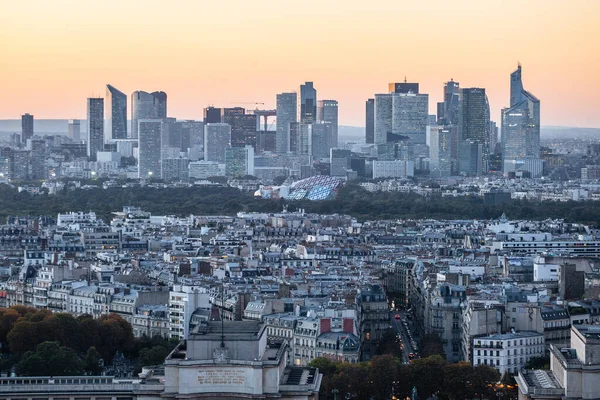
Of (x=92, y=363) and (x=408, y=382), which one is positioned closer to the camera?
(x=408, y=382)

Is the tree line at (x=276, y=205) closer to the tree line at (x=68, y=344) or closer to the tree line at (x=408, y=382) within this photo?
the tree line at (x=68, y=344)

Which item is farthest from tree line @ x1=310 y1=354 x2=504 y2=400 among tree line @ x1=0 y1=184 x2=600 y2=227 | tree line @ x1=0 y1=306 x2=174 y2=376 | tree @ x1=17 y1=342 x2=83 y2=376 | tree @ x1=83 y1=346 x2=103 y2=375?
tree line @ x1=0 y1=184 x2=600 y2=227

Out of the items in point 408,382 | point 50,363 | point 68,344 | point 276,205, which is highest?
point 276,205

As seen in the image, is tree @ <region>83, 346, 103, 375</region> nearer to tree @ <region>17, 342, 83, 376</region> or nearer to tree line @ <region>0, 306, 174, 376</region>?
tree line @ <region>0, 306, 174, 376</region>

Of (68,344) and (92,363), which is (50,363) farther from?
(68,344)

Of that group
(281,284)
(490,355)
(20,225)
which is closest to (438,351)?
(490,355)

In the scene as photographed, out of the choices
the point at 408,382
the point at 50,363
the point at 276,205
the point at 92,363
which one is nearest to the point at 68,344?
the point at 92,363

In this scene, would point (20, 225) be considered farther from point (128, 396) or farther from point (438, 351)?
point (128, 396)

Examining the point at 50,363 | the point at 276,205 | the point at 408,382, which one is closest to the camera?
the point at 408,382

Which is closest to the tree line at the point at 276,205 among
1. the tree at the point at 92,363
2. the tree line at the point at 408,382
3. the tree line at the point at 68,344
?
the tree line at the point at 68,344
